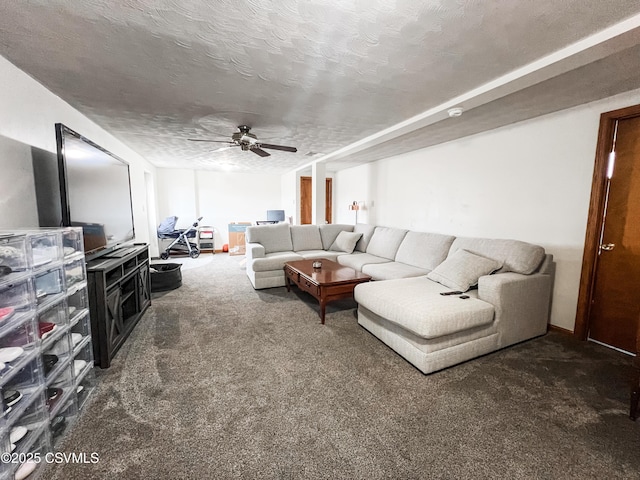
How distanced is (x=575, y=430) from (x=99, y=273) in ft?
10.1

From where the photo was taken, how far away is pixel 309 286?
3.04m

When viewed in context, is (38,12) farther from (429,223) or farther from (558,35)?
(429,223)

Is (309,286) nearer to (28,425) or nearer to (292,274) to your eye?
(292,274)

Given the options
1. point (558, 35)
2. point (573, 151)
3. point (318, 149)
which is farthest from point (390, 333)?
point (318, 149)

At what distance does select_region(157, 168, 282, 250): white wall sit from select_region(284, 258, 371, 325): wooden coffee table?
4.44 m

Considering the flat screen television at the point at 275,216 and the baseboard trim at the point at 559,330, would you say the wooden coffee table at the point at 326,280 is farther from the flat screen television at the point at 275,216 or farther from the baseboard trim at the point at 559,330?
the flat screen television at the point at 275,216

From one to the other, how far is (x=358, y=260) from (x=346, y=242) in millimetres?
725

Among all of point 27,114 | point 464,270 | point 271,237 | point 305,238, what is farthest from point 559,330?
point 27,114

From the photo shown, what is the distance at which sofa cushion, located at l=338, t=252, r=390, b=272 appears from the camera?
12.5ft

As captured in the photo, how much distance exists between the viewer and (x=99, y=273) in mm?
1948

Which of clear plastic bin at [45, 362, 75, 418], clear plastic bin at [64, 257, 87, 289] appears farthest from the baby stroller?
clear plastic bin at [45, 362, 75, 418]

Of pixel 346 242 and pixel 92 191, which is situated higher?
pixel 92 191

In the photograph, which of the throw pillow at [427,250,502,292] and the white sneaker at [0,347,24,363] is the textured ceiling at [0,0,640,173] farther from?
the white sneaker at [0,347,24,363]

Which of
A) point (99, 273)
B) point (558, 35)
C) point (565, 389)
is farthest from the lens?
point (99, 273)
